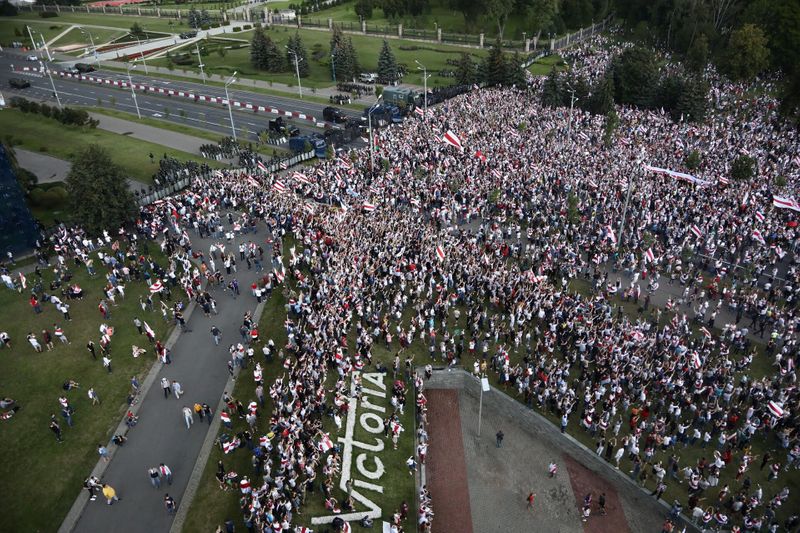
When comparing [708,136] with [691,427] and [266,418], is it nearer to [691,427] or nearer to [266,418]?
[691,427]

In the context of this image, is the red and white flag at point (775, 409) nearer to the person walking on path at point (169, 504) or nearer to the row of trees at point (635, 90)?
the person walking on path at point (169, 504)

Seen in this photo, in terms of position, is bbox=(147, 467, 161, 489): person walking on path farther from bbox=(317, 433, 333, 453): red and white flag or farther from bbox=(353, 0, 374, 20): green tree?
bbox=(353, 0, 374, 20): green tree

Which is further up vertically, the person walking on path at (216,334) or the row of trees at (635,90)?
the row of trees at (635,90)

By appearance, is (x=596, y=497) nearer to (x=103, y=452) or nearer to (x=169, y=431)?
(x=169, y=431)

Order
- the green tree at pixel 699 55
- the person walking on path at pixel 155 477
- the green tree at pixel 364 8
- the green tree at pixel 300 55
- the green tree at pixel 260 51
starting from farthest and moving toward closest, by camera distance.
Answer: the green tree at pixel 364 8
the green tree at pixel 260 51
the green tree at pixel 300 55
the green tree at pixel 699 55
the person walking on path at pixel 155 477

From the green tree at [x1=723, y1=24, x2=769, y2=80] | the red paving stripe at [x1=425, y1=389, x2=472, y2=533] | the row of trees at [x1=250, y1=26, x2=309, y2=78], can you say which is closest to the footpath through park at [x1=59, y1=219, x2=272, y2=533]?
the red paving stripe at [x1=425, y1=389, x2=472, y2=533]

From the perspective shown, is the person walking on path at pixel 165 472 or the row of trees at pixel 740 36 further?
the row of trees at pixel 740 36

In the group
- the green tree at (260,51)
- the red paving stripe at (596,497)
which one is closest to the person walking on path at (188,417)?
the red paving stripe at (596,497)
